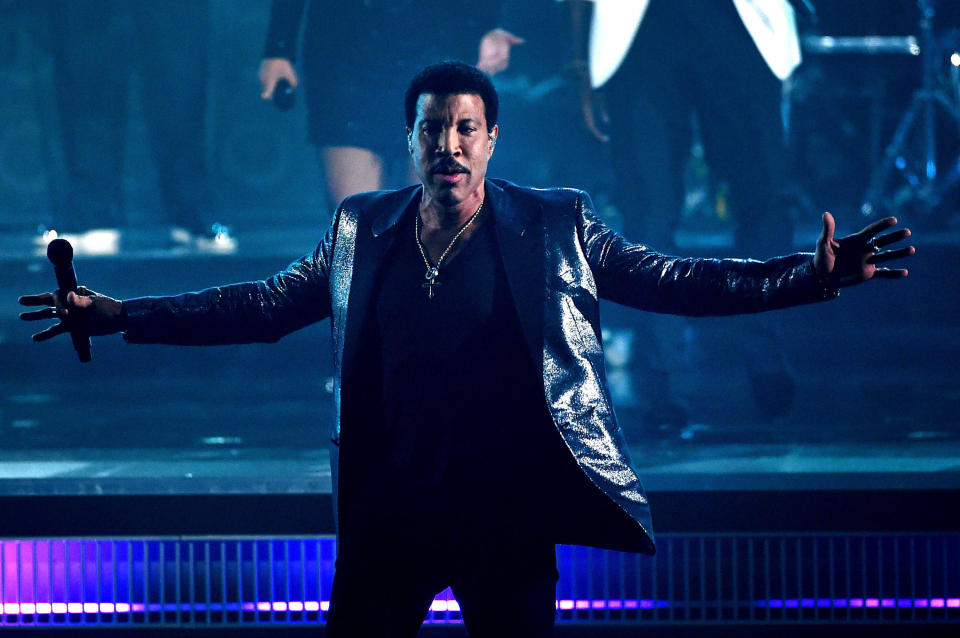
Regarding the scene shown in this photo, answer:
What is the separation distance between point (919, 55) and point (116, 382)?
10.4 ft

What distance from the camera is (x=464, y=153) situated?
1577 millimetres

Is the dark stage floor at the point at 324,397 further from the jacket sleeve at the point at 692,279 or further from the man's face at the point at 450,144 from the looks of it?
the man's face at the point at 450,144

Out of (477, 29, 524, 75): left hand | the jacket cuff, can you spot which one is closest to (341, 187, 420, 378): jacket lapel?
the jacket cuff

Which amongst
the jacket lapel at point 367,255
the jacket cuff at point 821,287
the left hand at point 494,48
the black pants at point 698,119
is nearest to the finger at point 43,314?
the jacket lapel at point 367,255

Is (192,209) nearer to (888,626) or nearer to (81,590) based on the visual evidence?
(81,590)

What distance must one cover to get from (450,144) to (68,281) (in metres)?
0.62

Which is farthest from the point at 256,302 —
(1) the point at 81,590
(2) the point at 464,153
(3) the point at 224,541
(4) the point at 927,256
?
(4) the point at 927,256

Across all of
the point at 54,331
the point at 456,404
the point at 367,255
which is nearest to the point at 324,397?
the point at 54,331

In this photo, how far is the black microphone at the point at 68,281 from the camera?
1.61m

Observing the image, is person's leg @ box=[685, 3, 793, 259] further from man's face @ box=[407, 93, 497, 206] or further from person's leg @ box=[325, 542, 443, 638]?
person's leg @ box=[325, 542, 443, 638]

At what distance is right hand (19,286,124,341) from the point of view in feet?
5.41

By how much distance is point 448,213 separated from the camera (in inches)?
63.8

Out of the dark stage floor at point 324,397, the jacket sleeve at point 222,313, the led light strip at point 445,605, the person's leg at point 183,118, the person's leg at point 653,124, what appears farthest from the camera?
the person's leg at point 183,118

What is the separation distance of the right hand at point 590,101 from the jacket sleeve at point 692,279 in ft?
5.37
